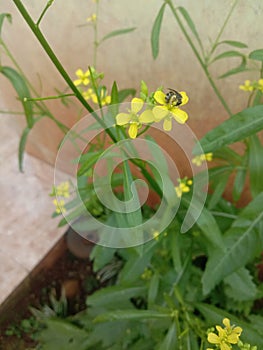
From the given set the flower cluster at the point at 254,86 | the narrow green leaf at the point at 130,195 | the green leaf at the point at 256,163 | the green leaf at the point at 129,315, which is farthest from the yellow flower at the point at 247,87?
the green leaf at the point at 129,315

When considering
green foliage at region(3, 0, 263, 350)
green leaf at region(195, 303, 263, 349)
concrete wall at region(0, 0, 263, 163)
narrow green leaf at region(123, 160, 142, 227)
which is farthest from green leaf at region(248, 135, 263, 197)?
narrow green leaf at region(123, 160, 142, 227)

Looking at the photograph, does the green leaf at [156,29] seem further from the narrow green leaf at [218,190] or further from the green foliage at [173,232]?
the narrow green leaf at [218,190]

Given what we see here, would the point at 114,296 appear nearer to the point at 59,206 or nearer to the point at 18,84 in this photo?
the point at 59,206

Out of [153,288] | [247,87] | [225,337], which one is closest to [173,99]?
[225,337]

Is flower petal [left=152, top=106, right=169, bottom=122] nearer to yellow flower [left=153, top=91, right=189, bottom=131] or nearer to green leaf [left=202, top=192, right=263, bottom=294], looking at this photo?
yellow flower [left=153, top=91, right=189, bottom=131]

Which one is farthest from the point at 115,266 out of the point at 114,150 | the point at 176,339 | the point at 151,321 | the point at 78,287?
the point at 114,150
